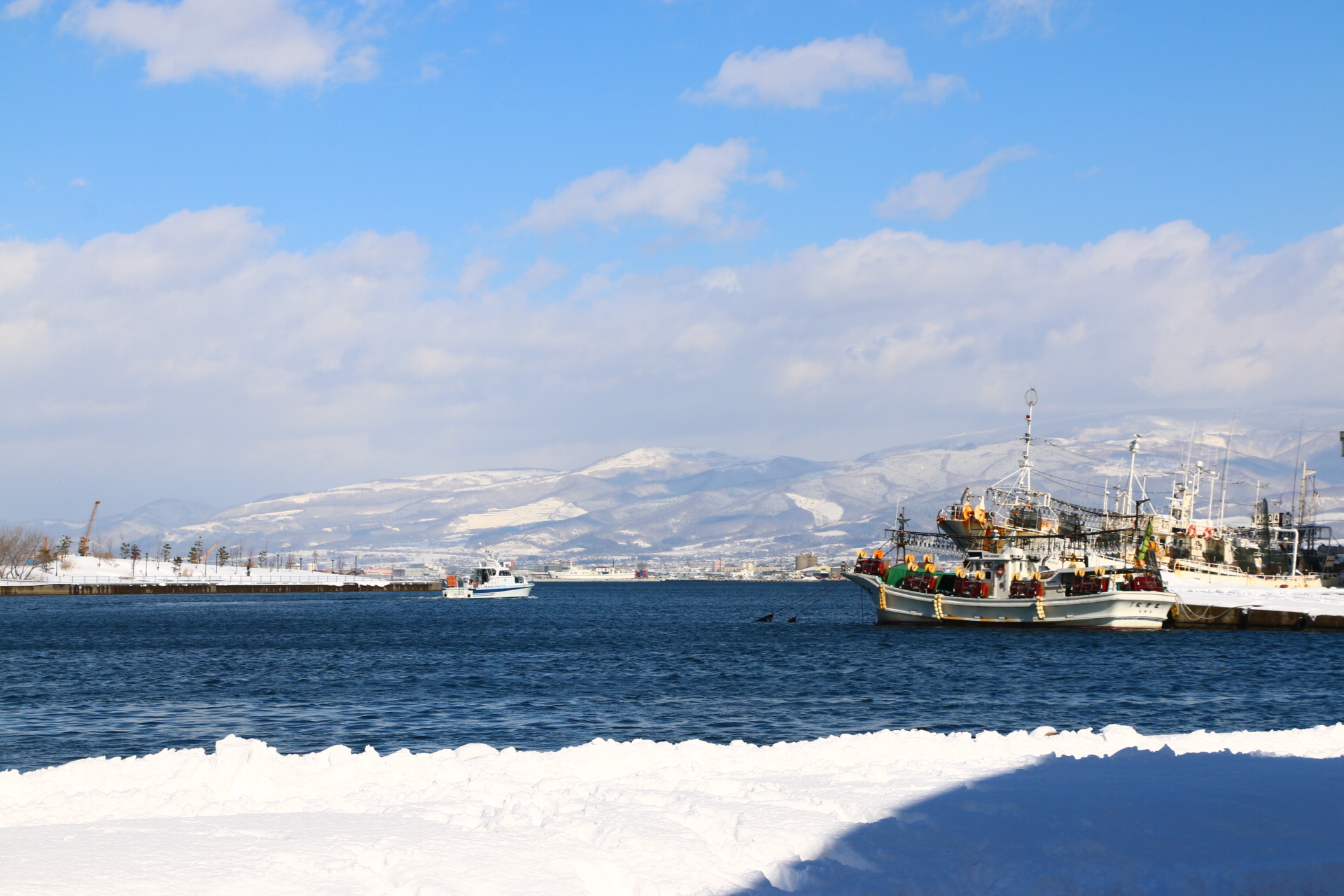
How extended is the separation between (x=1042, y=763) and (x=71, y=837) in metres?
→ 13.3

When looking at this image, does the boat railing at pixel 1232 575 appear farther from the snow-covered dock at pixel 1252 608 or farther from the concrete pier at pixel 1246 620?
the concrete pier at pixel 1246 620

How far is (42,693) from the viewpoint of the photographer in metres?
40.9

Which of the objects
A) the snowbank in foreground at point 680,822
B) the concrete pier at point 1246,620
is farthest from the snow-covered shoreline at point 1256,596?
the snowbank in foreground at point 680,822

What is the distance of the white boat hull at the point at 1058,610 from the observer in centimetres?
7919

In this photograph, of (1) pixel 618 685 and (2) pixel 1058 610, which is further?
(2) pixel 1058 610

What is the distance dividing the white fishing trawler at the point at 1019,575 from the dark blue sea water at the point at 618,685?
2.68 meters

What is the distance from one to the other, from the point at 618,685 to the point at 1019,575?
166 ft

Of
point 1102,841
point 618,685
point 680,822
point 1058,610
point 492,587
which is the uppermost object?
point 1102,841

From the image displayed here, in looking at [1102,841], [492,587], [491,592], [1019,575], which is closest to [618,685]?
[1102,841]

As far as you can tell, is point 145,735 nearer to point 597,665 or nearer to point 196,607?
point 597,665

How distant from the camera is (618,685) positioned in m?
42.4

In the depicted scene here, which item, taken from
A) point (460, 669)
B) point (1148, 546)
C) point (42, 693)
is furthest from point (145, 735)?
point (1148, 546)

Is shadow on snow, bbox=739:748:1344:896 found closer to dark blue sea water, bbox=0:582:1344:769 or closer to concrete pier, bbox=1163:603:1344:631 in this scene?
dark blue sea water, bbox=0:582:1344:769

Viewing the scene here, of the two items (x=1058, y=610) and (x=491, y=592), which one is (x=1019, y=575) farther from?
(x=491, y=592)
